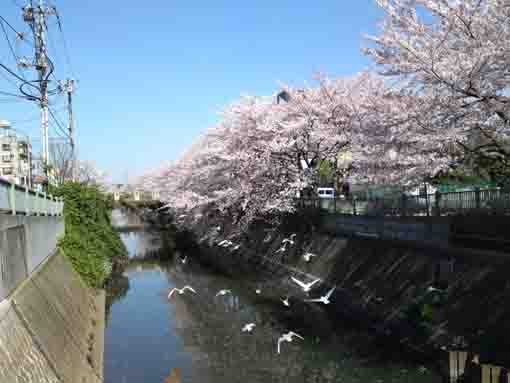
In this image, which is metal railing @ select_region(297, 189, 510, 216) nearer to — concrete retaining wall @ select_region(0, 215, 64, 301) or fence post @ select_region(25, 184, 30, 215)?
concrete retaining wall @ select_region(0, 215, 64, 301)

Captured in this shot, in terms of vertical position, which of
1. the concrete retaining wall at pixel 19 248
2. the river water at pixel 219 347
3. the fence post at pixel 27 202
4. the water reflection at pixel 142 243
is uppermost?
the fence post at pixel 27 202

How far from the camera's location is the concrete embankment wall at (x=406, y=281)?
12320 millimetres

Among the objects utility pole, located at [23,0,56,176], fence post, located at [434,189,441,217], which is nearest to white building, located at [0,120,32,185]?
utility pole, located at [23,0,56,176]

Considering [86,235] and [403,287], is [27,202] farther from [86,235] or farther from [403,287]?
[86,235]

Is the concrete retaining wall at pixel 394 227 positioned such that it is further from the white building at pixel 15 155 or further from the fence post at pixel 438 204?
the white building at pixel 15 155

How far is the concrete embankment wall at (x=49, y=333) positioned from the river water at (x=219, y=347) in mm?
1236

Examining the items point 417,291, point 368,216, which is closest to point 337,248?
point 368,216

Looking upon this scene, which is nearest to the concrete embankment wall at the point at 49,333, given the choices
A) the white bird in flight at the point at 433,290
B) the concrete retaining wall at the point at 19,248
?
the concrete retaining wall at the point at 19,248

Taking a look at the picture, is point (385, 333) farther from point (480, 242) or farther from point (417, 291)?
point (480, 242)

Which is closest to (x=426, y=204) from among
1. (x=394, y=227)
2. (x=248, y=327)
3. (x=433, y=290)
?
(x=394, y=227)

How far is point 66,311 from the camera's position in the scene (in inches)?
514

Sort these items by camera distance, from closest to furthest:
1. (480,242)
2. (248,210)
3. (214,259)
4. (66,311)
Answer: (66,311) < (480,242) < (248,210) < (214,259)

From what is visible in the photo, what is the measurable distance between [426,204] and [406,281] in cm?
353

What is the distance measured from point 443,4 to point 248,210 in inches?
740
